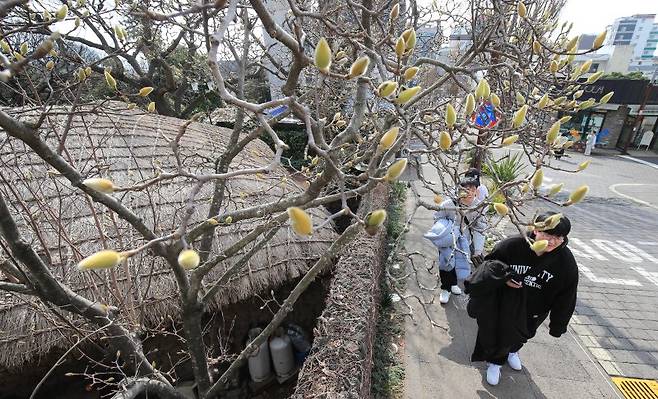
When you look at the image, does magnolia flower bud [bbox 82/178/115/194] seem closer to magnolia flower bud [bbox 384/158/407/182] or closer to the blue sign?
magnolia flower bud [bbox 384/158/407/182]

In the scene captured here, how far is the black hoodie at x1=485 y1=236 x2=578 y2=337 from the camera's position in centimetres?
310

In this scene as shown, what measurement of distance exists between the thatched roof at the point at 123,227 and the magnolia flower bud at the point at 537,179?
66.8 inches

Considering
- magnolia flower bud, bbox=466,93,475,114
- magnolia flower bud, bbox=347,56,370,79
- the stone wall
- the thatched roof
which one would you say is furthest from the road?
magnolia flower bud, bbox=347,56,370,79

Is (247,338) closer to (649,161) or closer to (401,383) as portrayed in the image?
(401,383)

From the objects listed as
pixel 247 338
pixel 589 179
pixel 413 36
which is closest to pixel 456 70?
pixel 413 36

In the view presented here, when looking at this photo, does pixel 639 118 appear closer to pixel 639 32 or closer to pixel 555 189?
pixel 555 189

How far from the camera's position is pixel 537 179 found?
1.50m

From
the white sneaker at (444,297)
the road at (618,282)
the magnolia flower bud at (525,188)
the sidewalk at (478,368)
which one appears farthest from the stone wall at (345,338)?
the road at (618,282)

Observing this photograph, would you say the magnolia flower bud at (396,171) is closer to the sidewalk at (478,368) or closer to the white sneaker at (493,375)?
the sidewalk at (478,368)

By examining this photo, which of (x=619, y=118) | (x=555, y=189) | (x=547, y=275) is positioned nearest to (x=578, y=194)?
(x=555, y=189)

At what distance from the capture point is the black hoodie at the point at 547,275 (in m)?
3.10

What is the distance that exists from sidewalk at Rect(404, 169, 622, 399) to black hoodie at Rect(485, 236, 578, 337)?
761mm

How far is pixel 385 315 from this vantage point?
4758mm

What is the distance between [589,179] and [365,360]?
15.1 m
